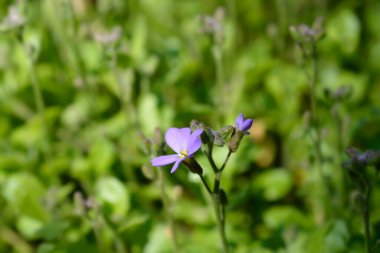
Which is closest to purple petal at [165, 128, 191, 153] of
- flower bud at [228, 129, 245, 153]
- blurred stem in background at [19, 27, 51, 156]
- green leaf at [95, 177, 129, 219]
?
flower bud at [228, 129, 245, 153]

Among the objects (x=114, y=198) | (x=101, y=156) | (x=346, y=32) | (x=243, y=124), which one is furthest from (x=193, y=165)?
(x=346, y=32)

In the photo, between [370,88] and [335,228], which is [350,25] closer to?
[370,88]

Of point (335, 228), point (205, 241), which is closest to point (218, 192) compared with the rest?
point (335, 228)

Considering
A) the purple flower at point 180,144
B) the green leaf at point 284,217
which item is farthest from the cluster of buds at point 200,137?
the green leaf at point 284,217

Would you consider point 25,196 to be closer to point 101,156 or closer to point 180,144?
point 101,156

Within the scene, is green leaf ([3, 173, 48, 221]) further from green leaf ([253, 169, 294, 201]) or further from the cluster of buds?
the cluster of buds

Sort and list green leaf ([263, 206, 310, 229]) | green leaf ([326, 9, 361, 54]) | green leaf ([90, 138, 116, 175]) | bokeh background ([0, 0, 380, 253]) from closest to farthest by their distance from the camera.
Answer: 1. bokeh background ([0, 0, 380, 253])
2. green leaf ([263, 206, 310, 229])
3. green leaf ([90, 138, 116, 175])
4. green leaf ([326, 9, 361, 54])

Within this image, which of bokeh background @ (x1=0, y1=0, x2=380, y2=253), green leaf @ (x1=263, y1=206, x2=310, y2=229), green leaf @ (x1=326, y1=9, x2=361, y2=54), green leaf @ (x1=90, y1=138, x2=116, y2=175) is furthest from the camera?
green leaf @ (x1=326, y1=9, x2=361, y2=54)

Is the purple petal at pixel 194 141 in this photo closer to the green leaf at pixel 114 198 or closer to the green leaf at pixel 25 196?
the green leaf at pixel 114 198
